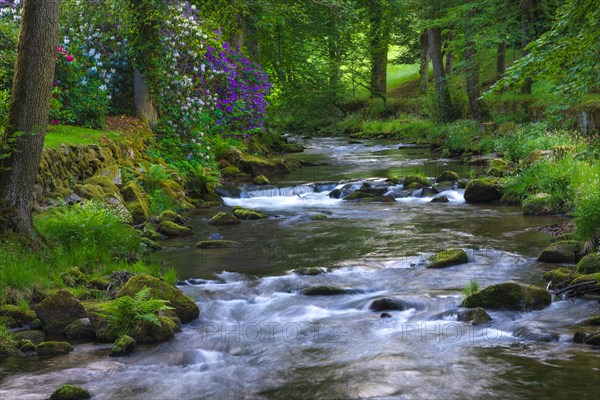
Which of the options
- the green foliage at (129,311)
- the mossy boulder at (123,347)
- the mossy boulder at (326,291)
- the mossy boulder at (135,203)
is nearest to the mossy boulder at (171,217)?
the mossy boulder at (135,203)

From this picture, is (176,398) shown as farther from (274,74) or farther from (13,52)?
(274,74)

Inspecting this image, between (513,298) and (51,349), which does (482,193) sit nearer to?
(513,298)

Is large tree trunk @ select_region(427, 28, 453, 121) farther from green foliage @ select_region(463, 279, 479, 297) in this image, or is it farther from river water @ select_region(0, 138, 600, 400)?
green foliage @ select_region(463, 279, 479, 297)

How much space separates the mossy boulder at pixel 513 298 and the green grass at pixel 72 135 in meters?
8.67

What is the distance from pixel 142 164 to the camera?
16.4m

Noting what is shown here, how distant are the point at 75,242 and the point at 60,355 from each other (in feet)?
11.0

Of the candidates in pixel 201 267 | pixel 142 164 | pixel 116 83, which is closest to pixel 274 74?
pixel 116 83

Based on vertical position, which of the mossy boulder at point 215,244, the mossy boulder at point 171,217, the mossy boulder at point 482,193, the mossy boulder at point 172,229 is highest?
the mossy boulder at point 482,193

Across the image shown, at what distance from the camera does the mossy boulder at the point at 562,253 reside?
10.5 metres

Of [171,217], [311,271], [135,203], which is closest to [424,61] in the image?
[171,217]

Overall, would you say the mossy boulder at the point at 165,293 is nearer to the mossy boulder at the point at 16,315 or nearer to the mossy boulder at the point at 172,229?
the mossy boulder at the point at 16,315

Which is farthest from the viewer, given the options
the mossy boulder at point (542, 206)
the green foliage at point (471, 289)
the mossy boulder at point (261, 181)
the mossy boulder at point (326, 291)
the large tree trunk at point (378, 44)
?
the large tree trunk at point (378, 44)

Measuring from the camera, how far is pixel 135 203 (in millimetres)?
13812

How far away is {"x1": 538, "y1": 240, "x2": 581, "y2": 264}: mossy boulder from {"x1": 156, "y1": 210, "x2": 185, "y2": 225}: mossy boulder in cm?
729
